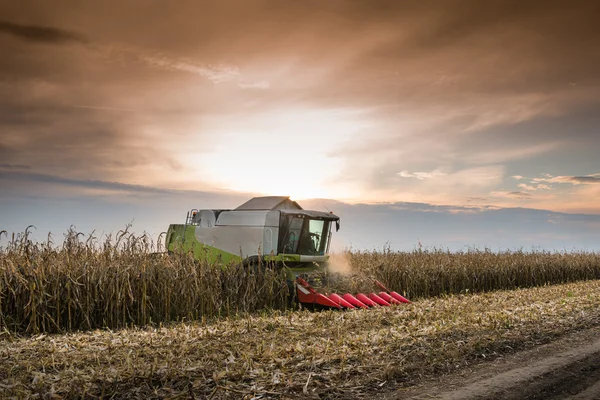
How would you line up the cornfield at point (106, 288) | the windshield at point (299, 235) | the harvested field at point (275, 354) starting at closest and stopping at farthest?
the harvested field at point (275, 354) < the cornfield at point (106, 288) < the windshield at point (299, 235)

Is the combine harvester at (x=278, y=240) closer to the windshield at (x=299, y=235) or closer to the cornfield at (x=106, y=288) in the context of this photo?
the windshield at (x=299, y=235)

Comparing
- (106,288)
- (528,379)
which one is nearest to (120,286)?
(106,288)

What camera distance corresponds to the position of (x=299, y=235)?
14.9m

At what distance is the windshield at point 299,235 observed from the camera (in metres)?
14.8

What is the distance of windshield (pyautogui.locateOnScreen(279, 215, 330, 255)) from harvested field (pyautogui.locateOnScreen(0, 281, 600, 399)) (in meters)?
3.72

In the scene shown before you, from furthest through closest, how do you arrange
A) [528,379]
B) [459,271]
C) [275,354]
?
[459,271] → [275,354] → [528,379]

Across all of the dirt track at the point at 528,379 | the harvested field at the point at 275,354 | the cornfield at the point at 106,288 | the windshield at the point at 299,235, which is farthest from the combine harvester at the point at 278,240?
the dirt track at the point at 528,379

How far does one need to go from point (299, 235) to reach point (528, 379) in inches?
356

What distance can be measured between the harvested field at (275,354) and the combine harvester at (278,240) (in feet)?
10.2

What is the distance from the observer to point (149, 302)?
11703 millimetres

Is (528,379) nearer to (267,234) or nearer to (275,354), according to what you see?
(275,354)

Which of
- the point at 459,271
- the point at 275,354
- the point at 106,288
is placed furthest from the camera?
the point at 459,271

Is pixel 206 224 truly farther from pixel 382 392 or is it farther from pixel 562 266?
pixel 562 266

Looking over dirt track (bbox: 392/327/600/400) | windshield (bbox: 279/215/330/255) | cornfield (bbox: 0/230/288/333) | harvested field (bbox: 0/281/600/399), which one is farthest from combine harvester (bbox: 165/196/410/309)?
dirt track (bbox: 392/327/600/400)
